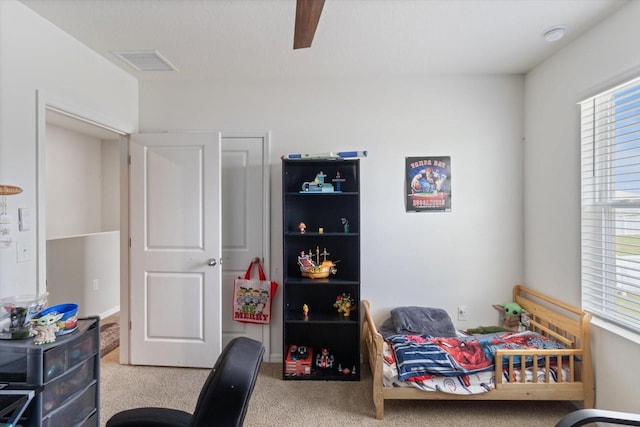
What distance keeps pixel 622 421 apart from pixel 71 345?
2.34 m

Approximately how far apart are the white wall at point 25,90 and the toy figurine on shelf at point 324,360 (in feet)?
6.54

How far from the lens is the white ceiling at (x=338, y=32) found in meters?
1.73

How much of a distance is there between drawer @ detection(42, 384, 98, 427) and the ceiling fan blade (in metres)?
2.04

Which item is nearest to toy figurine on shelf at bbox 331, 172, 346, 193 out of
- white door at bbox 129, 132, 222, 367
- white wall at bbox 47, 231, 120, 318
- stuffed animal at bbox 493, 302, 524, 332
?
white door at bbox 129, 132, 222, 367

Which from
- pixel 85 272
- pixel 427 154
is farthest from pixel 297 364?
pixel 85 272

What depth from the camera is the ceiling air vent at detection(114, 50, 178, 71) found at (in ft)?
7.36

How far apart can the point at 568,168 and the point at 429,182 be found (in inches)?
37.8

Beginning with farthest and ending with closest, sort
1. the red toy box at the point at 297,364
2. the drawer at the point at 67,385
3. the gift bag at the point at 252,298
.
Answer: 1. the gift bag at the point at 252,298
2. the red toy box at the point at 297,364
3. the drawer at the point at 67,385

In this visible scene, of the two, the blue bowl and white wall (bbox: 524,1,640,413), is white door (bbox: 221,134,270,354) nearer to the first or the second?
the blue bowl

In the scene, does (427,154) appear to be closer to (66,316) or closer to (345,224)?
(345,224)

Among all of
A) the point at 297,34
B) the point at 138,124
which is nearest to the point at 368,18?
the point at 297,34

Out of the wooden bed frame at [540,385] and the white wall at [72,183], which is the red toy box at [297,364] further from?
the white wall at [72,183]

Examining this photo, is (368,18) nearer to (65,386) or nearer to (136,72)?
(136,72)

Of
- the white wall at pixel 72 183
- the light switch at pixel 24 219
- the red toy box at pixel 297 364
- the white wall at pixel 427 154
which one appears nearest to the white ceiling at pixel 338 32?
the white wall at pixel 427 154
